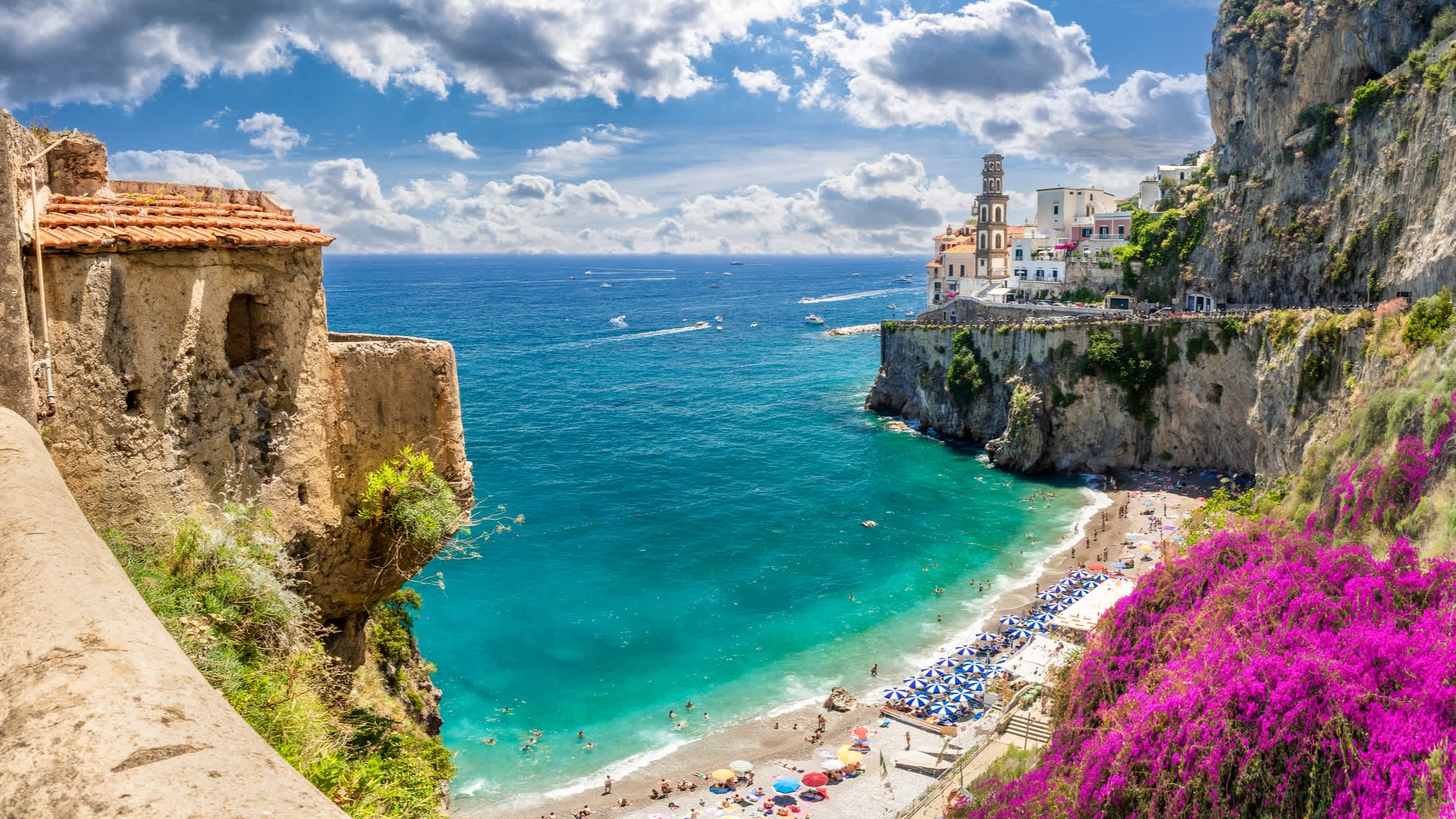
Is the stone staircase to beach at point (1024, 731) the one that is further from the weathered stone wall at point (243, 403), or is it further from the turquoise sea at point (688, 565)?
the weathered stone wall at point (243, 403)

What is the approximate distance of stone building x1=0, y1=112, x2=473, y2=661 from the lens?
676cm

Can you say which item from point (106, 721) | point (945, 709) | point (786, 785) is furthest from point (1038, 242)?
point (106, 721)

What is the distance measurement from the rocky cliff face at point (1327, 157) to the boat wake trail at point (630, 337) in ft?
247

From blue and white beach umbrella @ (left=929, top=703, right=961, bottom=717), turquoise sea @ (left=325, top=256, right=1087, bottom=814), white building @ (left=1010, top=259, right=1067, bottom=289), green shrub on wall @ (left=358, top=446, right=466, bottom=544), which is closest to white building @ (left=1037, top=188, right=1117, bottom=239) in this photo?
white building @ (left=1010, top=259, right=1067, bottom=289)

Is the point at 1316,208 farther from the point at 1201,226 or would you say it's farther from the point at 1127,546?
the point at 1127,546

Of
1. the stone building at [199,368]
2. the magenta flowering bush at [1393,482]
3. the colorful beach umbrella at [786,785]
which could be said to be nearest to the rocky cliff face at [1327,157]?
the magenta flowering bush at [1393,482]

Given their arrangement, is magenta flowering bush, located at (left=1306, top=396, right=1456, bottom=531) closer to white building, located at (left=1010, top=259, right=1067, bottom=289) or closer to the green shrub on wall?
the green shrub on wall

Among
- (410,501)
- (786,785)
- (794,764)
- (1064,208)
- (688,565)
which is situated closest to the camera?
(410,501)

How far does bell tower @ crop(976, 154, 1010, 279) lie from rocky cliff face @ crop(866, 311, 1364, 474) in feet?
87.0

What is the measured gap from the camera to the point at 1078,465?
174ft

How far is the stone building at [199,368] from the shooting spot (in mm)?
6758

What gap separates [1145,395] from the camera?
166ft

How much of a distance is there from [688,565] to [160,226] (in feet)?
117

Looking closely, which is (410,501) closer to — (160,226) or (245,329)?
(245,329)
